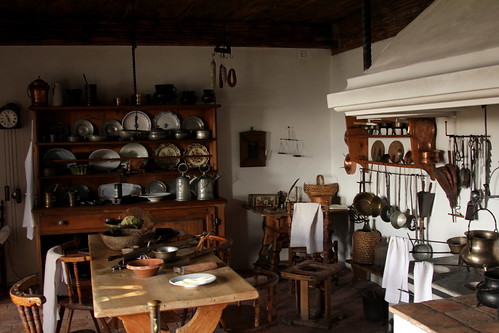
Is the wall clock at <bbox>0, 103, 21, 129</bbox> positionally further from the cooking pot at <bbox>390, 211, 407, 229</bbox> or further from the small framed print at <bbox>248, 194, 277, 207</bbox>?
the cooking pot at <bbox>390, 211, 407, 229</bbox>

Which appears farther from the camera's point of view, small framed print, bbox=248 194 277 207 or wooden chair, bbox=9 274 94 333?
small framed print, bbox=248 194 277 207

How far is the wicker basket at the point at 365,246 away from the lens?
17.1ft

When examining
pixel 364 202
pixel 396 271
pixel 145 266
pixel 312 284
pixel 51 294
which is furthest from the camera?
pixel 364 202

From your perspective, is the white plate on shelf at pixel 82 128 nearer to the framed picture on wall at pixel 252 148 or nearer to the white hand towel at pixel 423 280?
the framed picture on wall at pixel 252 148

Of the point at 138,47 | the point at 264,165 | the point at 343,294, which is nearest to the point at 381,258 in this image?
the point at 343,294

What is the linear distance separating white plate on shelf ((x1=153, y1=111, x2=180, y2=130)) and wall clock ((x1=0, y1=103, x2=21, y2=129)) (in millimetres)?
1460

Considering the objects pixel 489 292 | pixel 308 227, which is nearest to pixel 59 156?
pixel 308 227

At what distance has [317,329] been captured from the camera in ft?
15.2

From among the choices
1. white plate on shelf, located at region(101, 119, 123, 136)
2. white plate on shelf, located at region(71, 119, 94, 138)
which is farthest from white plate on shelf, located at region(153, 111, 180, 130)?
white plate on shelf, located at region(71, 119, 94, 138)

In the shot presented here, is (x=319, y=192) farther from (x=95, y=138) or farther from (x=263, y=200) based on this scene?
(x=95, y=138)

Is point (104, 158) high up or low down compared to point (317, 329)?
up

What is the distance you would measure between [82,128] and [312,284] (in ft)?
10.0

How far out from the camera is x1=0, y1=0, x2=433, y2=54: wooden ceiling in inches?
213

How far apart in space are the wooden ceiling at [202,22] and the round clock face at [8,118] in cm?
74
